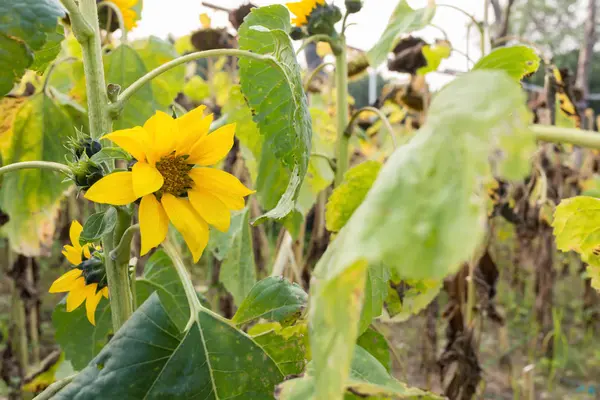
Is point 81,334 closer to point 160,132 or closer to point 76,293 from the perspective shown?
point 76,293

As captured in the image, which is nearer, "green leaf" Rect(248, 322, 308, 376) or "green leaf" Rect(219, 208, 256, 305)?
→ "green leaf" Rect(248, 322, 308, 376)

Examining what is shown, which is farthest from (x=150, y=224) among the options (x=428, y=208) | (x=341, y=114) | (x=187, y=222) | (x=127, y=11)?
(x=127, y=11)

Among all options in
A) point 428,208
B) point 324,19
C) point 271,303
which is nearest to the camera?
point 428,208

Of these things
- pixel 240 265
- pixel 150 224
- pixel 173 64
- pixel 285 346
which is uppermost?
pixel 173 64

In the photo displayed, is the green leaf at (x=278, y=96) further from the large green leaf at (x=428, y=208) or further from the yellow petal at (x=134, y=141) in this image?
the large green leaf at (x=428, y=208)

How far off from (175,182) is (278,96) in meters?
0.11

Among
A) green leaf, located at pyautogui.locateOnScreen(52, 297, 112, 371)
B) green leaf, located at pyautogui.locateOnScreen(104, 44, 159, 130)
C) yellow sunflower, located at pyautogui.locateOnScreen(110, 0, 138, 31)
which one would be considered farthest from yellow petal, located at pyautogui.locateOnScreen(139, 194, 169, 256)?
yellow sunflower, located at pyautogui.locateOnScreen(110, 0, 138, 31)

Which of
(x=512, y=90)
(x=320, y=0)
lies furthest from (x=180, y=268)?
A: (x=320, y=0)

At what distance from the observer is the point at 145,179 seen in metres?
0.36

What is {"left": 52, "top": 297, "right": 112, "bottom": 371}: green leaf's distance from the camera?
0.56 m

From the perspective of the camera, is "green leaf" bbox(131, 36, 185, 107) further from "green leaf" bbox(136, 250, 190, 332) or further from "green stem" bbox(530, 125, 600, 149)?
"green stem" bbox(530, 125, 600, 149)

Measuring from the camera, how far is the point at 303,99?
43cm

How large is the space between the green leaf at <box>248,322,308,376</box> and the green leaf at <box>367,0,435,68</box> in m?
0.34

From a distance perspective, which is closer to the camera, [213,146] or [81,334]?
[213,146]
